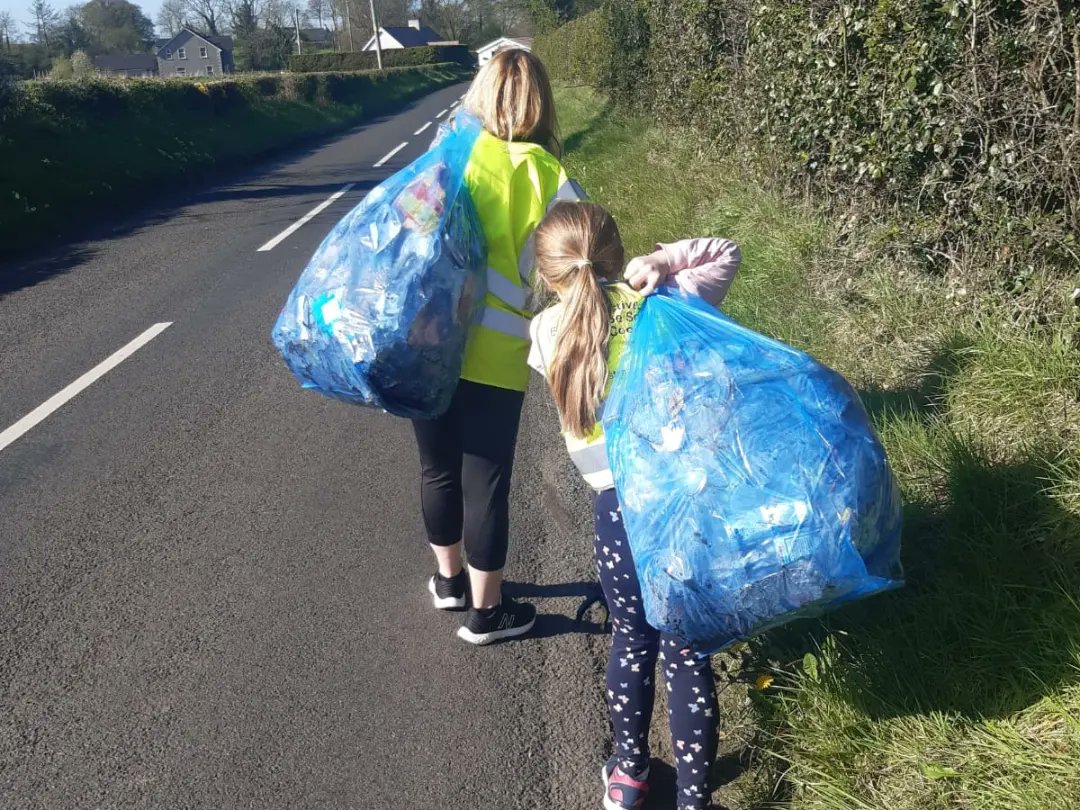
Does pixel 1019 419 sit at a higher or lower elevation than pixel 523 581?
higher

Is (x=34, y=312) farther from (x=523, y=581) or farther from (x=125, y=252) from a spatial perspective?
(x=523, y=581)

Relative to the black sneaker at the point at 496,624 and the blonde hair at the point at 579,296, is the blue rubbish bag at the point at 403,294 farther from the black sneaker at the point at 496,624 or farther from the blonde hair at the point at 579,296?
the black sneaker at the point at 496,624

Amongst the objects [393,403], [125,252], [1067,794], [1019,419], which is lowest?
[125,252]

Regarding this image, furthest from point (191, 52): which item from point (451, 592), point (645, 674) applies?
point (645, 674)

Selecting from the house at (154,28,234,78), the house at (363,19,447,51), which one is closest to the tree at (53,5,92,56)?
the house at (154,28,234,78)

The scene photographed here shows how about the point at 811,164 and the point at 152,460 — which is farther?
the point at 811,164

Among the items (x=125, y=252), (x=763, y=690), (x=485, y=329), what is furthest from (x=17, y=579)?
(x=125, y=252)

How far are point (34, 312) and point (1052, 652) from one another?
834cm

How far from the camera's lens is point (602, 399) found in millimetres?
2471

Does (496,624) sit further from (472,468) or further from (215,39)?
(215,39)

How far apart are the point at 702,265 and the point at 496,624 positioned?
62.1 inches

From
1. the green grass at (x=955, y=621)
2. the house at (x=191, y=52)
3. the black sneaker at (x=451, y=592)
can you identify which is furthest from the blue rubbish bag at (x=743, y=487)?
the house at (x=191, y=52)

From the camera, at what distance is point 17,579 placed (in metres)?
4.15

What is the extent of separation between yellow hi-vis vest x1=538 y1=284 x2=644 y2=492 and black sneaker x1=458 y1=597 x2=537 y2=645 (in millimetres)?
1168
